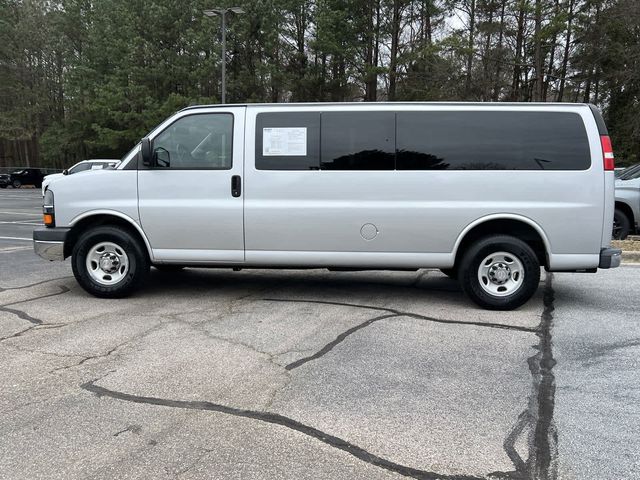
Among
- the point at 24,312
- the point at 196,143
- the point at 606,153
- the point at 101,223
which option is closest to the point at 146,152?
the point at 196,143

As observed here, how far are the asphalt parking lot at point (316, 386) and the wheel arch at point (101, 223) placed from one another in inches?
25.4

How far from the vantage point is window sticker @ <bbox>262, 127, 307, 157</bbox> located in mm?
6035

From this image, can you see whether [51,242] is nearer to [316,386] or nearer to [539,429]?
[316,386]

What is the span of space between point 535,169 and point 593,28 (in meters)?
28.4

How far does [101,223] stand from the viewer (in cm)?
646

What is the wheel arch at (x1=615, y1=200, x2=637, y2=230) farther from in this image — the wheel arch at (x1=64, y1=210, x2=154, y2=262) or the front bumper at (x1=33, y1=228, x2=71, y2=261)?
the front bumper at (x1=33, y1=228, x2=71, y2=261)

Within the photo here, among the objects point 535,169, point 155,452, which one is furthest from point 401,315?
point 155,452

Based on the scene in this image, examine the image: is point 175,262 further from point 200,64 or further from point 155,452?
point 200,64

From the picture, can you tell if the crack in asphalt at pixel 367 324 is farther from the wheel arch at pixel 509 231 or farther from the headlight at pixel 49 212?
the headlight at pixel 49 212

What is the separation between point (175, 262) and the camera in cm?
636

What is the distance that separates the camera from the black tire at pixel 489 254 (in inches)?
230

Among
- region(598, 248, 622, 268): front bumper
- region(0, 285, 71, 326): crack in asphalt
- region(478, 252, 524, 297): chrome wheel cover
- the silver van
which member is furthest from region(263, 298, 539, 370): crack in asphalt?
region(0, 285, 71, 326): crack in asphalt

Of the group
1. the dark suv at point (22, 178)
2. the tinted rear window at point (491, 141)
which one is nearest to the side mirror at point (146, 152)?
the tinted rear window at point (491, 141)

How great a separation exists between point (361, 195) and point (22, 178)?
4229 centimetres
